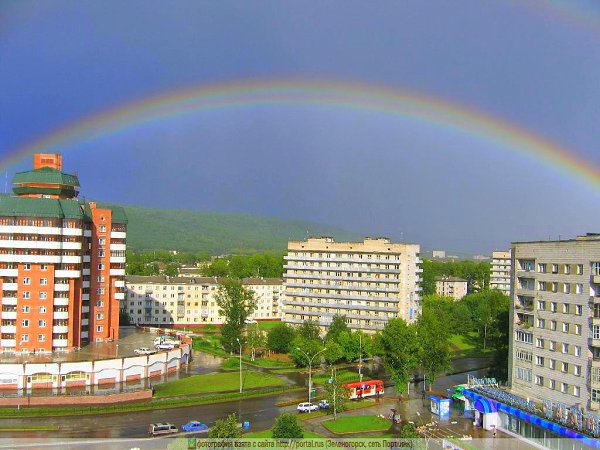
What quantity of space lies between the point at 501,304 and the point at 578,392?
42.2 meters

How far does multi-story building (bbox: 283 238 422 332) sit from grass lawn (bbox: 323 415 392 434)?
31.0 m

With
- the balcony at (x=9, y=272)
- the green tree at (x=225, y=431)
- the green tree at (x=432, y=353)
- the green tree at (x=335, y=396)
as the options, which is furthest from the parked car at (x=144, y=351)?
the green tree at (x=225, y=431)

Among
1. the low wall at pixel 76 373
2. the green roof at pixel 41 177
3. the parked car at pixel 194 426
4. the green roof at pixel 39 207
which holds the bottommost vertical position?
the parked car at pixel 194 426

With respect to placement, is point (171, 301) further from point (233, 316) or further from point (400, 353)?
point (400, 353)

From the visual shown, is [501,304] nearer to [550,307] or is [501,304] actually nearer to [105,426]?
[550,307]

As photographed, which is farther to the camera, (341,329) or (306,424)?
(341,329)

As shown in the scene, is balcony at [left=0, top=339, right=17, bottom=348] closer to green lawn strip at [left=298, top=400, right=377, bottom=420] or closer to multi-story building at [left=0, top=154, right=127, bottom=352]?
multi-story building at [left=0, top=154, right=127, bottom=352]

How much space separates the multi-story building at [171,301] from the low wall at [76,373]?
35.9 meters

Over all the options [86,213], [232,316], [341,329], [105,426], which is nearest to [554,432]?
[105,426]

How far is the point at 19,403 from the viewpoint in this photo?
126 feet

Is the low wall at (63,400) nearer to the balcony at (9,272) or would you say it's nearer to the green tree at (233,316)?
the balcony at (9,272)

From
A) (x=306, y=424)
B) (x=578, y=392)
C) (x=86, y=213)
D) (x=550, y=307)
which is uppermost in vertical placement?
(x=86, y=213)

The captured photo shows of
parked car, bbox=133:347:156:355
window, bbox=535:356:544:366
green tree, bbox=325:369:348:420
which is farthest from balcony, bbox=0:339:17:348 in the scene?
window, bbox=535:356:544:366

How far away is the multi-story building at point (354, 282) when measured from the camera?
2685 inches
